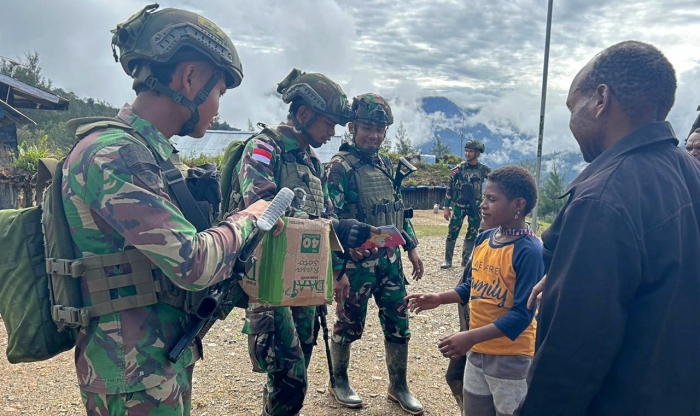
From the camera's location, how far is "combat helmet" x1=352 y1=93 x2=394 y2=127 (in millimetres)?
3998

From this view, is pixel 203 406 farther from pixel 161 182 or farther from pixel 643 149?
pixel 643 149

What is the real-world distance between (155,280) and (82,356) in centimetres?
40

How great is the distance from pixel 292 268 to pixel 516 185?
4.58 feet

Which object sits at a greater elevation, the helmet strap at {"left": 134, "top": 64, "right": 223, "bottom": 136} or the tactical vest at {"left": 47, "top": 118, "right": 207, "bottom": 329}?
the helmet strap at {"left": 134, "top": 64, "right": 223, "bottom": 136}

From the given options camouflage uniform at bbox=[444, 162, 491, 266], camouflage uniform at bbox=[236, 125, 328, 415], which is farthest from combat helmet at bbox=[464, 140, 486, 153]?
camouflage uniform at bbox=[236, 125, 328, 415]

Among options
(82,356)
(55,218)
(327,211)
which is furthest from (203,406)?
(55,218)

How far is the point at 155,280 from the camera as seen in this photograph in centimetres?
181

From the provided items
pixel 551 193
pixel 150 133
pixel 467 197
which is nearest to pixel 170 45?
pixel 150 133

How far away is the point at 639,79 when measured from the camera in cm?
155

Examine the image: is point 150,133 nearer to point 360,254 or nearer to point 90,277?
point 90,277

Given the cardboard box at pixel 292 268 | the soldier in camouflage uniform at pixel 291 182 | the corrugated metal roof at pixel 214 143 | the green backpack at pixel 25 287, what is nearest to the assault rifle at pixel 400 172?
the soldier in camouflage uniform at pixel 291 182

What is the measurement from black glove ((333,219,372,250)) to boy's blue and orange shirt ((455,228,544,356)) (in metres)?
0.81

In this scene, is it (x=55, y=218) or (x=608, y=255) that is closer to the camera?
(x=608, y=255)

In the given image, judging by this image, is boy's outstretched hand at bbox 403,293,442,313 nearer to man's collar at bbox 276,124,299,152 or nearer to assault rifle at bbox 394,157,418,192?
man's collar at bbox 276,124,299,152
